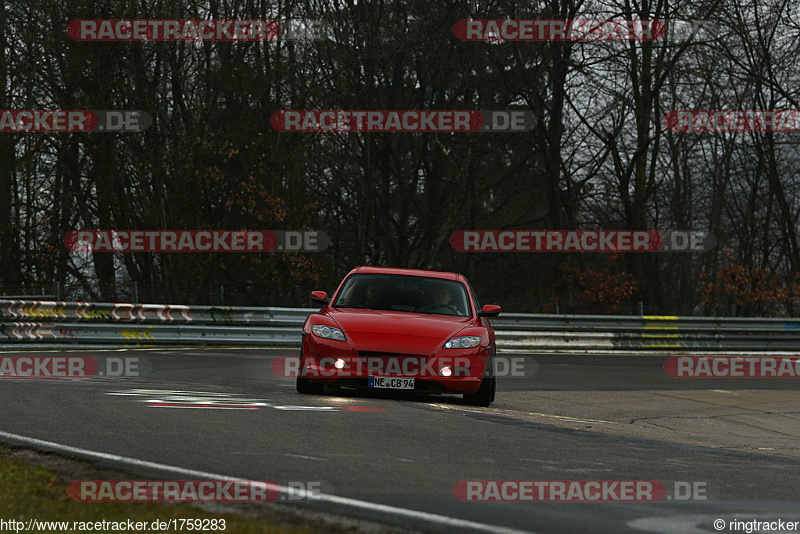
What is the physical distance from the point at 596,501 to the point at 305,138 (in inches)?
1105

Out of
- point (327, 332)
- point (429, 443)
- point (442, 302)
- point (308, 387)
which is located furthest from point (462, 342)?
point (429, 443)

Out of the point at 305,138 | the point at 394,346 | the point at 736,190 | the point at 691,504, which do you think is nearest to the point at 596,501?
the point at 691,504

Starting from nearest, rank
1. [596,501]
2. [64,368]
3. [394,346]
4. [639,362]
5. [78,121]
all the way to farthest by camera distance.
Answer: [596,501] → [394,346] → [64,368] → [639,362] → [78,121]

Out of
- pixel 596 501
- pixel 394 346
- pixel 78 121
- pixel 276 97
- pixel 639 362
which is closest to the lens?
pixel 596 501

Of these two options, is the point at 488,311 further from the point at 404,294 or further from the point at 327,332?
the point at 327,332

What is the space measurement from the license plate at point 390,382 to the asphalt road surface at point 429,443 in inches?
7.1

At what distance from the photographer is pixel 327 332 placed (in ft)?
42.8

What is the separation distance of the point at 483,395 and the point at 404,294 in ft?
5.22

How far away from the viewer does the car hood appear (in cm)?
1295

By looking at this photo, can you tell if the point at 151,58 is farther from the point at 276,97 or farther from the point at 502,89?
the point at 502,89

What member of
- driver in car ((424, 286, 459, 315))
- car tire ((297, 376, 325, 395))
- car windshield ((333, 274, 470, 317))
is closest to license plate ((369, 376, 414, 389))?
car tire ((297, 376, 325, 395))

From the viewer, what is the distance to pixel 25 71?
30453mm

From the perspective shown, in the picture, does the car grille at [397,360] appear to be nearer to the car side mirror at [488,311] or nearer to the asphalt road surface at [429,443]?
the asphalt road surface at [429,443]

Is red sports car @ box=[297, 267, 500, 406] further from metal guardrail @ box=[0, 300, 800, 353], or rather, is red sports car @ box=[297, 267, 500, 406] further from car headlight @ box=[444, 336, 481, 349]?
metal guardrail @ box=[0, 300, 800, 353]
